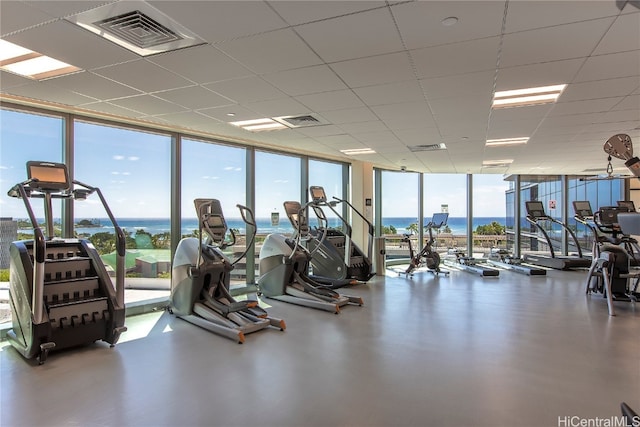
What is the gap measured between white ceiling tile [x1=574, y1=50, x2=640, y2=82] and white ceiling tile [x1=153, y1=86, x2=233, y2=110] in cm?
358

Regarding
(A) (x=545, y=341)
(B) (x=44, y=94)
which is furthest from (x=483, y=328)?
(B) (x=44, y=94)

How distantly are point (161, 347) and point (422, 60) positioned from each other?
374 cm

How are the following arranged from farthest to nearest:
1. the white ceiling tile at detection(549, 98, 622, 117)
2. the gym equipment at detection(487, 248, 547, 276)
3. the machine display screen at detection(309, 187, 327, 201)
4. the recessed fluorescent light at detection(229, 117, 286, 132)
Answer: the gym equipment at detection(487, 248, 547, 276) < the machine display screen at detection(309, 187, 327, 201) < the recessed fluorescent light at detection(229, 117, 286, 132) < the white ceiling tile at detection(549, 98, 622, 117)

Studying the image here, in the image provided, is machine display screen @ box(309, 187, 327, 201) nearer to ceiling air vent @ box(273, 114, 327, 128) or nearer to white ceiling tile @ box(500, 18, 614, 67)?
ceiling air vent @ box(273, 114, 327, 128)

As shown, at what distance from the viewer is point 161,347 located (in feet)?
12.8

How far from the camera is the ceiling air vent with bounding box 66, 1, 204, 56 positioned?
237 centimetres

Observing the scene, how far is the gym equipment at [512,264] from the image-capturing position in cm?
Result: 865

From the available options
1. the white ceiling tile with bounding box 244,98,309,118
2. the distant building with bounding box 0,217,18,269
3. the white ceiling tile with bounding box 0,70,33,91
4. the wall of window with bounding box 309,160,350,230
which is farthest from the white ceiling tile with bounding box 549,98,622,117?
the distant building with bounding box 0,217,18,269

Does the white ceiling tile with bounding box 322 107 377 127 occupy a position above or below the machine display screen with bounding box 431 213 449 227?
above

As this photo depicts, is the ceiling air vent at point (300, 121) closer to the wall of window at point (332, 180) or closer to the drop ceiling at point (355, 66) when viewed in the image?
the drop ceiling at point (355, 66)

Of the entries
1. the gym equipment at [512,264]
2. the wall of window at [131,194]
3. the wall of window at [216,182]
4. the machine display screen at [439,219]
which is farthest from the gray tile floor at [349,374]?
the machine display screen at [439,219]

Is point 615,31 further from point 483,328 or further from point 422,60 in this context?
point 483,328

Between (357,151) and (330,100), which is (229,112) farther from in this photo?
(357,151)

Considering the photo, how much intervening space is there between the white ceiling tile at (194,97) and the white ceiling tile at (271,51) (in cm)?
92
